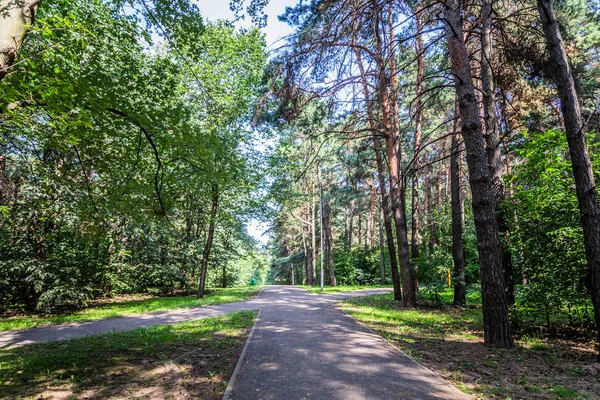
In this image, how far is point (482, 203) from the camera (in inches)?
229

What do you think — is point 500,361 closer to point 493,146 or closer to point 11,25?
point 493,146

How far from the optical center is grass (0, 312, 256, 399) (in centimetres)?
393

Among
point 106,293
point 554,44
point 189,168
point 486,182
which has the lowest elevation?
point 106,293

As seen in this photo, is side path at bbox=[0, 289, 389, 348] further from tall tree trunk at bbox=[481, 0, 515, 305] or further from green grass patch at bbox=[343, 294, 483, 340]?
tall tree trunk at bbox=[481, 0, 515, 305]

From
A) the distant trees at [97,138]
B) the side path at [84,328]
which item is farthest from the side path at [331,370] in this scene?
the side path at [84,328]

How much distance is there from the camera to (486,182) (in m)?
5.81

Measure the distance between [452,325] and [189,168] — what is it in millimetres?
7892

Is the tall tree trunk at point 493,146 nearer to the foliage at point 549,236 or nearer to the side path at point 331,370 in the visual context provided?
the foliage at point 549,236

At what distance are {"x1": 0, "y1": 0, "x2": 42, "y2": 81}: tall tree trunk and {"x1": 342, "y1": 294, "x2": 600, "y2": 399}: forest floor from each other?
20.3 ft

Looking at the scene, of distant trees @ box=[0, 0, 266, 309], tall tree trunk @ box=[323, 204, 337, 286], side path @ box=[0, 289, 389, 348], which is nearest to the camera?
distant trees @ box=[0, 0, 266, 309]

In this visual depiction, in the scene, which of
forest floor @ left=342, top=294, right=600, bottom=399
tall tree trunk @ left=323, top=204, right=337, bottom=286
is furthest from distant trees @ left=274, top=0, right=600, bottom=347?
tall tree trunk @ left=323, top=204, right=337, bottom=286

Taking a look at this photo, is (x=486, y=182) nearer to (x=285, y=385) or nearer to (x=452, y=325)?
(x=452, y=325)

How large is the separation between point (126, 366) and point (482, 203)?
284 inches

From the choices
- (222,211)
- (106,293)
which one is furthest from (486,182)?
(106,293)
